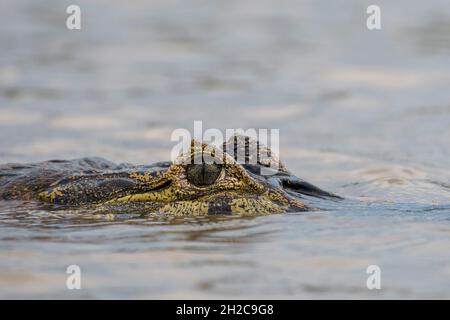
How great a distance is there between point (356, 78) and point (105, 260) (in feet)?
36.4

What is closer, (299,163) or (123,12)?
(299,163)

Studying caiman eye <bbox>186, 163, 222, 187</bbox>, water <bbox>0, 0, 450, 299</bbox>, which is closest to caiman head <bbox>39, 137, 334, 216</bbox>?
caiman eye <bbox>186, 163, 222, 187</bbox>

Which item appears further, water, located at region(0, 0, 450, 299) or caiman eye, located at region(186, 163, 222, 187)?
caiman eye, located at region(186, 163, 222, 187)

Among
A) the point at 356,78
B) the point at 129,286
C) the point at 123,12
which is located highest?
the point at 123,12

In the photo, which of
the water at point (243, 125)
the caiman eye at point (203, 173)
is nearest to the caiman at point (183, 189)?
the caiman eye at point (203, 173)

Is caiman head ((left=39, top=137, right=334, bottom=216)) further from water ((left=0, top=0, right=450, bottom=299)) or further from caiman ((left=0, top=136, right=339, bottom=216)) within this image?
water ((left=0, top=0, right=450, bottom=299))

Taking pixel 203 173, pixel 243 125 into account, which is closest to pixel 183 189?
pixel 203 173

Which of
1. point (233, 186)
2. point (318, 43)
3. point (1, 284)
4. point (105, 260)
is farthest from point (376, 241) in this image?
point (318, 43)

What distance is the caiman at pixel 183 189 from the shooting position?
28.2ft

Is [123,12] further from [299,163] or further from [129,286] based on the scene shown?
[129,286]

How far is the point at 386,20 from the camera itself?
2150cm

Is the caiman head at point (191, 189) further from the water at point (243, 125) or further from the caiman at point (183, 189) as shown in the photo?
the water at point (243, 125)

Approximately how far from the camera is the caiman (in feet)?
28.2

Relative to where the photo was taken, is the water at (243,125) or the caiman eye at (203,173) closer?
the water at (243,125)
